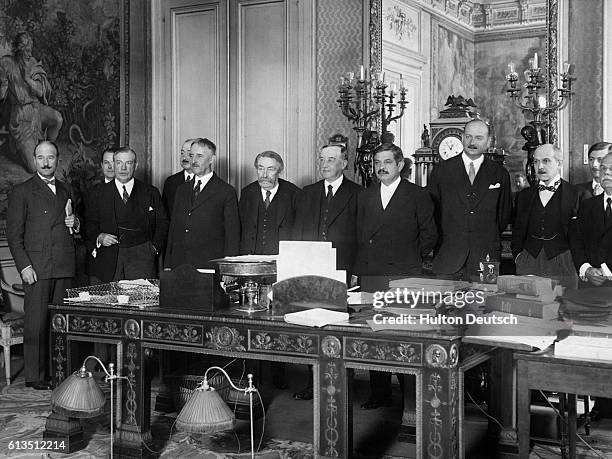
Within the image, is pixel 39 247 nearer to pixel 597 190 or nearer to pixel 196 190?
pixel 196 190

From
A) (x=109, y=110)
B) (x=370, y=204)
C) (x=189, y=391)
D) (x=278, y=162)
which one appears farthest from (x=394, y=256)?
(x=109, y=110)

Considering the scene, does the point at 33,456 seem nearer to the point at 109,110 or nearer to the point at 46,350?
the point at 46,350

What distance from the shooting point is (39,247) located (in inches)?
235

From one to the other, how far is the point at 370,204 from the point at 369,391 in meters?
1.49

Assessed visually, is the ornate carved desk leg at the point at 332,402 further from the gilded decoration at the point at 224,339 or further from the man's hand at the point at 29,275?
the man's hand at the point at 29,275

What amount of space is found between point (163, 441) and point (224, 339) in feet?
3.46

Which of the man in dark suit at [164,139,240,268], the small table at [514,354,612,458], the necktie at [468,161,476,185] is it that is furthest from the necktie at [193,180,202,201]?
the small table at [514,354,612,458]

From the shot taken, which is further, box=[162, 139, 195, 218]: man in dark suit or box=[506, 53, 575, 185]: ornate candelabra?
box=[162, 139, 195, 218]: man in dark suit

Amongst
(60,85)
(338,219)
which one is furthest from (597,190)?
(60,85)

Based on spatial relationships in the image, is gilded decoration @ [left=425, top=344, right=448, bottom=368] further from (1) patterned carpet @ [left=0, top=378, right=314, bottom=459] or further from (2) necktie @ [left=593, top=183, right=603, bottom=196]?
(2) necktie @ [left=593, top=183, right=603, bottom=196]

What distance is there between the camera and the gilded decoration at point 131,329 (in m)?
4.14

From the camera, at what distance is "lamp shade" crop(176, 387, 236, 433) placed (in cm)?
338

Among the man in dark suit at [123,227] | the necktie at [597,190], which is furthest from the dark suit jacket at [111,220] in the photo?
the necktie at [597,190]

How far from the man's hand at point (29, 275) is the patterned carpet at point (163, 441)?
1036 mm
